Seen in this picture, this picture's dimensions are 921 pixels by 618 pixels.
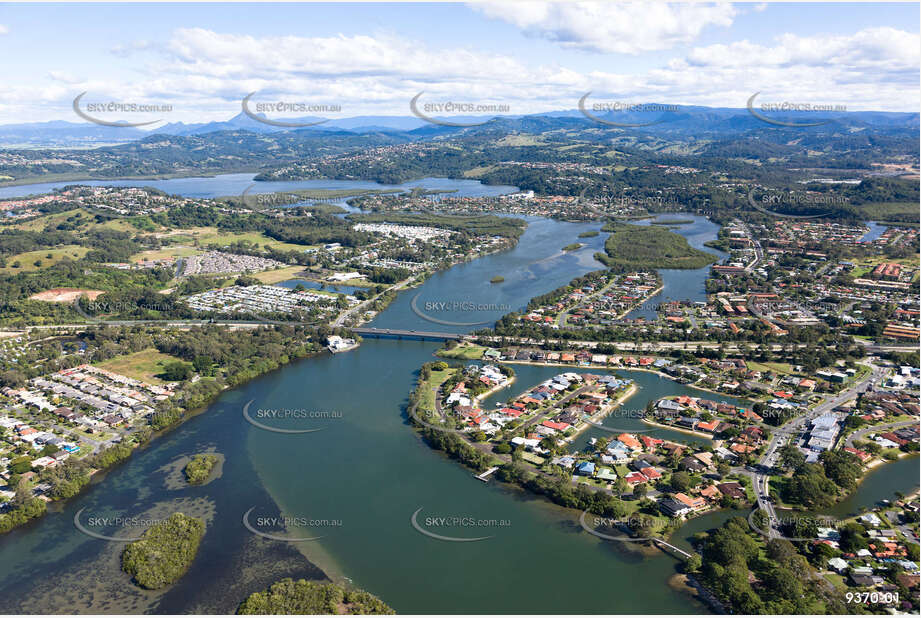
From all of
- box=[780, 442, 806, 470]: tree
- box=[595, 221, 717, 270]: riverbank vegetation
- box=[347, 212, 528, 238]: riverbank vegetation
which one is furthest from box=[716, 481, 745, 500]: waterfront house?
box=[347, 212, 528, 238]: riverbank vegetation

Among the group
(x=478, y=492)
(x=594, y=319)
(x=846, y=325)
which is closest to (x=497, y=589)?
(x=478, y=492)

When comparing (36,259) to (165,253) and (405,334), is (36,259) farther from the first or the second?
(405,334)

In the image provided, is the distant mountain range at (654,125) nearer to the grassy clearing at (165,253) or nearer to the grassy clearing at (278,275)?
the grassy clearing at (165,253)

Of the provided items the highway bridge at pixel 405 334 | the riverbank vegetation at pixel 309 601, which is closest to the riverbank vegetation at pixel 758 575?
the riverbank vegetation at pixel 309 601

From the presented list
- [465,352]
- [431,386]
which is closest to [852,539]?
[431,386]

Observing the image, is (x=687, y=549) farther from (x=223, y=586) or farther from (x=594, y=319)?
(x=594, y=319)
